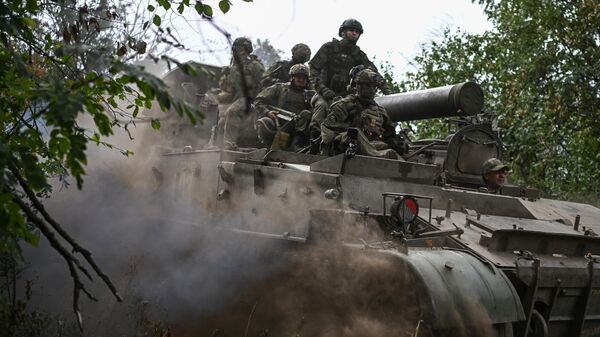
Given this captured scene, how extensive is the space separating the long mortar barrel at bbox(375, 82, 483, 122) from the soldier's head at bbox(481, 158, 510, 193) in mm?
650

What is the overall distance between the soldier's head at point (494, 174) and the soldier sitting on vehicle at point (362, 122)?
957 mm

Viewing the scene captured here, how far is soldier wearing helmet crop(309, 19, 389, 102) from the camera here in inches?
469

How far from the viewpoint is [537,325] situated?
7172mm

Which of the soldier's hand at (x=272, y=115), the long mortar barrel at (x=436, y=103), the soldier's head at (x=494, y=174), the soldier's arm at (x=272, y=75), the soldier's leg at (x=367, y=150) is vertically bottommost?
the soldier's head at (x=494, y=174)

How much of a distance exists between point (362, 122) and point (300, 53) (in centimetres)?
300

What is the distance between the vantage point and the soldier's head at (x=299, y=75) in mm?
11125

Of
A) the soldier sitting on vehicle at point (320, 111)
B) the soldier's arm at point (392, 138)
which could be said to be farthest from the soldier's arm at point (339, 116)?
the soldier's arm at point (392, 138)

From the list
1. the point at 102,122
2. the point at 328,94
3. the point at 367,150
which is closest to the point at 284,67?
the point at 328,94

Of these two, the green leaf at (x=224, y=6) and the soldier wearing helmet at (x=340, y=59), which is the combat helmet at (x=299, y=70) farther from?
the green leaf at (x=224, y=6)

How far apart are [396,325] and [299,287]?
1.42 meters

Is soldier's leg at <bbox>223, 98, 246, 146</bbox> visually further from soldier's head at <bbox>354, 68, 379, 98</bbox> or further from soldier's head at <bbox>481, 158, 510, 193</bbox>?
soldier's head at <bbox>481, 158, 510, 193</bbox>

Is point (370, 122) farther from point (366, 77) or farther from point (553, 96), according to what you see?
point (553, 96)

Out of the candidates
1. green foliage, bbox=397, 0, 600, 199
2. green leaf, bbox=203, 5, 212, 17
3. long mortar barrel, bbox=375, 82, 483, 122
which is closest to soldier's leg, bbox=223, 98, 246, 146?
long mortar barrel, bbox=375, 82, 483, 122

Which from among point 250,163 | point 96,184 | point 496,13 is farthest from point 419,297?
point 496,13
